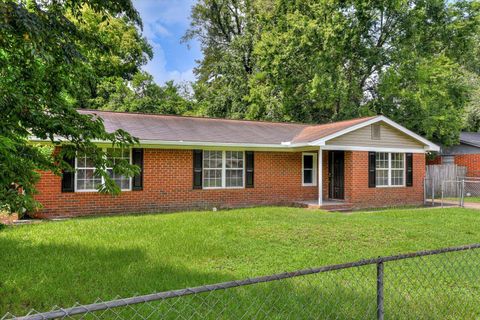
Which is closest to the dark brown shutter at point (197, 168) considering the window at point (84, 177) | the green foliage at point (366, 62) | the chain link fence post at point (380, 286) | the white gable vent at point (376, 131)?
the window at point (84, 177)

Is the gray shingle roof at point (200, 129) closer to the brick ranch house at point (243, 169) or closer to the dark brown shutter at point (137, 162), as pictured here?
the brick ranch house at point (243, 169)

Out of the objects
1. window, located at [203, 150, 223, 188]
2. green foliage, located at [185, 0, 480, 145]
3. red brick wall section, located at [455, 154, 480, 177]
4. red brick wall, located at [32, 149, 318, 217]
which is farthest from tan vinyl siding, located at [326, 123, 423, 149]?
red brick wall section, located at [455, 154, 480, 177]

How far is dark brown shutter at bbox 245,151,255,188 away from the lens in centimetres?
1460

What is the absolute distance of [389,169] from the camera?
1603 cm

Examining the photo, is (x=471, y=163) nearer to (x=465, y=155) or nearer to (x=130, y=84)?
(x=465, y=155)

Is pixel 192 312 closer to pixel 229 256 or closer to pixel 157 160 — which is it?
pixel 229 256

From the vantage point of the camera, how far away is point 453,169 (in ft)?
67.5

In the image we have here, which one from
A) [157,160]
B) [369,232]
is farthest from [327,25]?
[369,232]

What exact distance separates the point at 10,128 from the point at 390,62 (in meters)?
23.5

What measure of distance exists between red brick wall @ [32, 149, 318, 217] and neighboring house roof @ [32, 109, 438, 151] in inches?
24.7

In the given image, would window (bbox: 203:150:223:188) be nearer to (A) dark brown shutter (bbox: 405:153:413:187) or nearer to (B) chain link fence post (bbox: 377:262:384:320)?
(A) dark brown shutter (bbox: 405:153:413:187)

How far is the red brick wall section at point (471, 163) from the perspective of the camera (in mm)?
22009

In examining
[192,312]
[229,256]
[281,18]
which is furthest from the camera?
[281,18]

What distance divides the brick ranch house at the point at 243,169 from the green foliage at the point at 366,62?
6.88 meters
